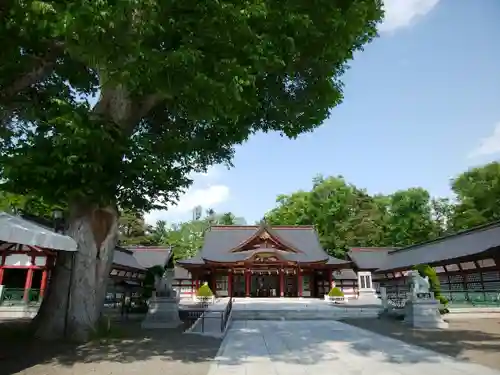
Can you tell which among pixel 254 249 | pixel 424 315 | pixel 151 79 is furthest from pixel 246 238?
pixel 151 79

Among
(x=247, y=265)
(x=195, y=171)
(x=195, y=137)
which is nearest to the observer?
(x=195, y=137)

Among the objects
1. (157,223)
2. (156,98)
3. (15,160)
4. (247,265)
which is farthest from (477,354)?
(157,223)

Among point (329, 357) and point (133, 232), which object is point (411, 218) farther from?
point (329, 357)

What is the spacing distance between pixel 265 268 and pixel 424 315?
67.8 feet

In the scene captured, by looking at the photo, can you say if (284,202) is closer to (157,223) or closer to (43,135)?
(157,223)

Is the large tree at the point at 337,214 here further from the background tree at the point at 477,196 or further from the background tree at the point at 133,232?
the background tree at the point at 133,232

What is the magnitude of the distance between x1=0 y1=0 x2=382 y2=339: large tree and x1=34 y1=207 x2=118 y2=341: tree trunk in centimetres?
3

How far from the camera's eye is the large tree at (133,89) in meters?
7.81

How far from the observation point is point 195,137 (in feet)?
41.9

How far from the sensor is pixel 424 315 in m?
15.2

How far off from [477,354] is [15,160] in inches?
468

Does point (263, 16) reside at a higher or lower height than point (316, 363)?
higher

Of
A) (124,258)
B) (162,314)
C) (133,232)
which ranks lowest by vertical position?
(162,314)

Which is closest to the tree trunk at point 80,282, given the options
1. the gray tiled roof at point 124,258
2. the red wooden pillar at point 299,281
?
the gray tiled roof at point 124,258
